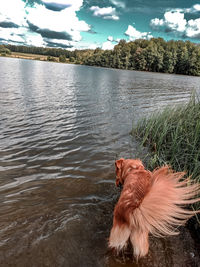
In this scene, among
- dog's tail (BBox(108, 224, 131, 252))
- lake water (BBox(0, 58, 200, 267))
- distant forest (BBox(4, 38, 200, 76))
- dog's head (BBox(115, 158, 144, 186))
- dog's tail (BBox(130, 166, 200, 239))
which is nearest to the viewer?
dog's tail (BBox(130, 166, 200, 239))

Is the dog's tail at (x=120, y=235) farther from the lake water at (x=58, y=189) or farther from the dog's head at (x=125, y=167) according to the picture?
the dog's head at (x=125, y=167)

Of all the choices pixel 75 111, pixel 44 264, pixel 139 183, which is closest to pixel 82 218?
pixel 44 264

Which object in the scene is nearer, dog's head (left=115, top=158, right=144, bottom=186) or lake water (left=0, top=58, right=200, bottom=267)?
lake water (left=0, top=58, right=200, bottom=267)

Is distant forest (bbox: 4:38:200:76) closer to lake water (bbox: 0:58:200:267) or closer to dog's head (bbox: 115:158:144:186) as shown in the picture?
lake water (bbox: 0:58:200:267)

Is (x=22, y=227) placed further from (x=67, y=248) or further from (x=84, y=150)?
(x=84, y=150)

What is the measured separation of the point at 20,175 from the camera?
4.27m

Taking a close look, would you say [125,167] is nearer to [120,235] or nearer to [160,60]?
[120,235]

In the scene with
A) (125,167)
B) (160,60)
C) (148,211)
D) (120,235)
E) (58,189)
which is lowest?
(58,189)

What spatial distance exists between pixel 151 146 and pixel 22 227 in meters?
4.69

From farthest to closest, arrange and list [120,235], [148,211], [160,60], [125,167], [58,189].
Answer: [160,60] < [58,189] < [125,167] < [120,235] < [148,211]

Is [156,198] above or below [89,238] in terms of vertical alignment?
above

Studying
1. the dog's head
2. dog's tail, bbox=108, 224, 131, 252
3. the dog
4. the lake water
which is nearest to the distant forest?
the lake water

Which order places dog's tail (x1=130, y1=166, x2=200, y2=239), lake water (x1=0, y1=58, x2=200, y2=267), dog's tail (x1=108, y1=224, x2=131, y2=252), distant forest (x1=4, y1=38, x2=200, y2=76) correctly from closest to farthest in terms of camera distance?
dog's tail (x1=130, y1=166, x2=200, y2=239)
dog's tail (x1=108, y1=224, x2=131, y2=252)
lake water (x1=0, y1=58, x2=200, y2=267)
distant forest (x1=4, y1=38, x2=200, y2=76)

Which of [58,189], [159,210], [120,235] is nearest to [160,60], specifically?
[58,189]
